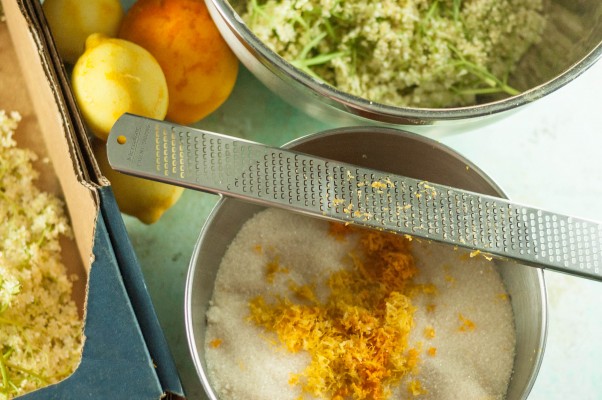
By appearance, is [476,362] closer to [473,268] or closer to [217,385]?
[473,268]

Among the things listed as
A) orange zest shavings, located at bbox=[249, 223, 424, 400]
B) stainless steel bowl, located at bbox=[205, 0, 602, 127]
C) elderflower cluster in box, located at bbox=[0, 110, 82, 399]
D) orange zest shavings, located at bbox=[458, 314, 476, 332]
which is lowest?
elderflower cluster in box, located at bbox=[0, 110, 82, 399]

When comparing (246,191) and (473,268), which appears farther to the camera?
(473,268)

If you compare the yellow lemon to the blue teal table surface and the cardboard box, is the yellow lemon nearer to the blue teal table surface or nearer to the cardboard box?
the cardboard box

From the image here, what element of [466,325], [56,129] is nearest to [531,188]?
[466,325]

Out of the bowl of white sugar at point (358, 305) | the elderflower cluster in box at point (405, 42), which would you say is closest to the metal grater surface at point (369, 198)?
the bowl of white sugar at point (358, 305)

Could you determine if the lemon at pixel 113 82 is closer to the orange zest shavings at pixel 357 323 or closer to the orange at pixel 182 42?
the orange at pixel 182 42

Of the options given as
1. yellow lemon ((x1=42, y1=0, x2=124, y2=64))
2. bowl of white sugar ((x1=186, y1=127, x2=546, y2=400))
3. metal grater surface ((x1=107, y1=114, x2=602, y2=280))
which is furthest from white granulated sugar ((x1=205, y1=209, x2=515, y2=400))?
yellow lemon ((x1=42, y1=0, x2=124, y2=64))

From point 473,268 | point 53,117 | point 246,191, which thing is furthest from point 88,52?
point 473,268
